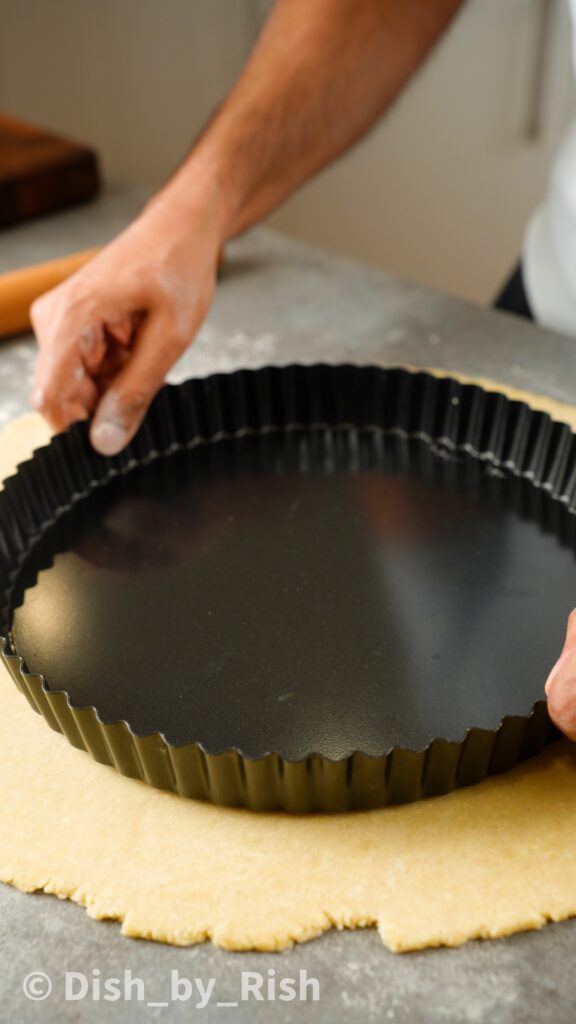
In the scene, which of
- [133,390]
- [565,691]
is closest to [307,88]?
[133,390]

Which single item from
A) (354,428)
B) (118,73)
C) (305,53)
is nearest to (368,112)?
(305,53)

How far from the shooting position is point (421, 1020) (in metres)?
0.49

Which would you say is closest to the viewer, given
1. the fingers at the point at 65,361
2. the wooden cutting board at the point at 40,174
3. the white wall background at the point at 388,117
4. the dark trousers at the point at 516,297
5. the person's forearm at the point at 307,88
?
the fingers at the point at 65,361

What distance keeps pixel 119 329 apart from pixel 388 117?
45.2 inches

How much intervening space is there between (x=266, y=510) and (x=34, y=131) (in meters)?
0.93

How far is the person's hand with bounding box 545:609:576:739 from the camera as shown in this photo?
53 centimetres

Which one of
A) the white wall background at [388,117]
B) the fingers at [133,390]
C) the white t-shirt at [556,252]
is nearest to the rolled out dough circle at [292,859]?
the fingers at [133,390]

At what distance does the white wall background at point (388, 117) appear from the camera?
190cm

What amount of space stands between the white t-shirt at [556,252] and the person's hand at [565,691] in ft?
1.99

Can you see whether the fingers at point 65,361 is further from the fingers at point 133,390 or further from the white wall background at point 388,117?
the white wall background at point 388,117

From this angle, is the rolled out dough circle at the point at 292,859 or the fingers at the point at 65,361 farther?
the fingers at the point at 65,361

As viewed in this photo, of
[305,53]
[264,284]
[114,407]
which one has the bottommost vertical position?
[264,284]

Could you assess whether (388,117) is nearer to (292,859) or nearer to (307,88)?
(307,88)

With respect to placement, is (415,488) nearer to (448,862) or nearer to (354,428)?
(354,428)
